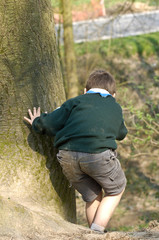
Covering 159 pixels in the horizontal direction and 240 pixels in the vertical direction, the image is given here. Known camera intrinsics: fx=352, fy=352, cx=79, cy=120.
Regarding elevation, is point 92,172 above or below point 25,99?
below

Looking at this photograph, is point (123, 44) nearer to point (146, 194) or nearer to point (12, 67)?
point (146, 194)

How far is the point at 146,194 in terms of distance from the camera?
271 inches

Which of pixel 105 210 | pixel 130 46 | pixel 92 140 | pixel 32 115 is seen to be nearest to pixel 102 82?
pixel 92 140

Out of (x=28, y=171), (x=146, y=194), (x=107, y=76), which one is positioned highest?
Answer: (x=107, y=76)

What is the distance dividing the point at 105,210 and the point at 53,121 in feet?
3.02

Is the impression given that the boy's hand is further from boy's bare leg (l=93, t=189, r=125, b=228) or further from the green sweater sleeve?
boy's bare leg (l=93, t=189, r=125, b=228)

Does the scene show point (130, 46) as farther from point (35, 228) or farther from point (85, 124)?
point (35, 228)

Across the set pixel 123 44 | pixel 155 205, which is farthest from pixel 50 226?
pixel 123 44

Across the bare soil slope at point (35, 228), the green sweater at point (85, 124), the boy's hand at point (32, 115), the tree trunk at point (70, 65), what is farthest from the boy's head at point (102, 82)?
the tree trunk at point (70, 65)

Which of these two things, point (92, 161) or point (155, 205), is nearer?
point (92, 161)

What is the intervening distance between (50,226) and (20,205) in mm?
294

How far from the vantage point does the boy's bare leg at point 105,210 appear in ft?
10.2

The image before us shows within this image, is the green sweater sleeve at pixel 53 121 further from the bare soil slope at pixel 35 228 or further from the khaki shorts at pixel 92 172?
the bare soil slope at pixel 35 228

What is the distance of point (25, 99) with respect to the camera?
323 cm
